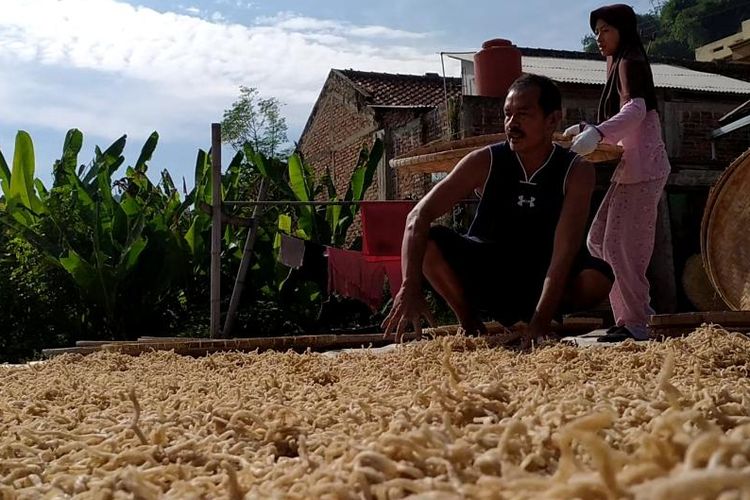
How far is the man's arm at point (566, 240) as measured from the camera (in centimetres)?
288

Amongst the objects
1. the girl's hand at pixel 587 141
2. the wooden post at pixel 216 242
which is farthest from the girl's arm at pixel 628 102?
the wooden post at pixel 216 242

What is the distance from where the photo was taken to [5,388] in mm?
2607

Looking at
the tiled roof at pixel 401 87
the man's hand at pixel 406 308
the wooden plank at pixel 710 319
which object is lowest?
the wooden plank at pixel 710 319

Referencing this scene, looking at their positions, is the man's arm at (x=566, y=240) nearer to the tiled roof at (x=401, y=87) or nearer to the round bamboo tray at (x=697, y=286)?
the round bamboo tray at (x=697, y=286)

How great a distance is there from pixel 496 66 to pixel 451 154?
470cm

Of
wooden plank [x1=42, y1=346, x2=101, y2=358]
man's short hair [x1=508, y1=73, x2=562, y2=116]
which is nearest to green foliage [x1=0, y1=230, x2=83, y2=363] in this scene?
wooden plank [x1=42, y1=346, x2=101, y2=358]

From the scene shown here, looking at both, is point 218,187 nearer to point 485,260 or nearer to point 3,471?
point 485,260

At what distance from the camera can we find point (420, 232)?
3258 mm

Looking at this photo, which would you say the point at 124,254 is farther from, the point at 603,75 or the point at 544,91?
the point at 603,75

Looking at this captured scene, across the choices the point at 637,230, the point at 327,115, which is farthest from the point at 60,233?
the point at 327,115

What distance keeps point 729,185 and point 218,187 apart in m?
3.30

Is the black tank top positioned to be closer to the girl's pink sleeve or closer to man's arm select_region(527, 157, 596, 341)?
Result: man's arm select_region(527, 157, 596, 341)

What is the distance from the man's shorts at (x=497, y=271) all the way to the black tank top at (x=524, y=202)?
0.09 feet

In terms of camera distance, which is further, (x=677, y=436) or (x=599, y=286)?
(x=599, y=286)
